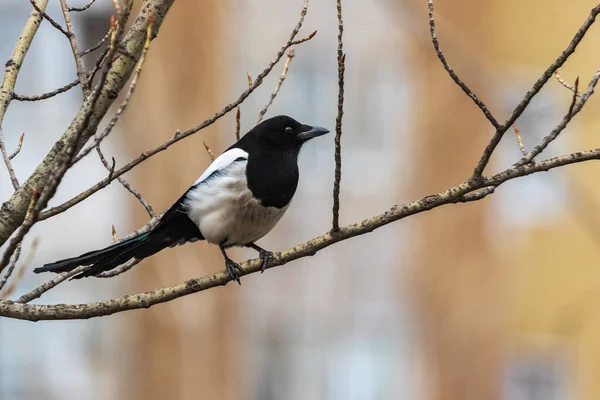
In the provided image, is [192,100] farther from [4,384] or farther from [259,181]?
[259,181]

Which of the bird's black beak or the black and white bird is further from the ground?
the bird's black beak

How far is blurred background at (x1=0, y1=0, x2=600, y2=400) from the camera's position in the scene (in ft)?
28.0

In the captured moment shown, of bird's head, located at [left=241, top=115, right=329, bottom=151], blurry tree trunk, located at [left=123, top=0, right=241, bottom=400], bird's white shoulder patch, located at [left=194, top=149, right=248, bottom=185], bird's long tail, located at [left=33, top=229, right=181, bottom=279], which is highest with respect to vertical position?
blurry tree trunk, located at [left=123, top=0, right=241, bottom=400]

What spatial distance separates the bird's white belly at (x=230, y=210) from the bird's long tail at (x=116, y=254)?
0.12 meters

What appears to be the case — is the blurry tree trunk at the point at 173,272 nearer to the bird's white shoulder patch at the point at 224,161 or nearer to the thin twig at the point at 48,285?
the bird's white shoulder patch at the point at 224,161

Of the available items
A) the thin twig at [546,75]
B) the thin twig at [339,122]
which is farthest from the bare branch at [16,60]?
the thin twig at [546,75]

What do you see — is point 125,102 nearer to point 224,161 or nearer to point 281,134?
point 224,161

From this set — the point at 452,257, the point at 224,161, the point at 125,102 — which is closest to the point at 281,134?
the point at 224,161

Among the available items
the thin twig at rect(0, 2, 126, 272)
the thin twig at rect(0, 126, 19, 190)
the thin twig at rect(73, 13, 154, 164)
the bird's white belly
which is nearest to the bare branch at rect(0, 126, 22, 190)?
the thin twig at rect(0, 126, 19, 190)

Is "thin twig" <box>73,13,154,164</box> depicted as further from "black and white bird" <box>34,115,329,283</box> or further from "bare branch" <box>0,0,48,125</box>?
"black and white bird" <box>34,115,329,283</box>

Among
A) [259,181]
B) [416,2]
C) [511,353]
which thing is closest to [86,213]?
A: [416,2]

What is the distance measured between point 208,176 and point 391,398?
651cm

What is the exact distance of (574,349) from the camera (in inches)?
414

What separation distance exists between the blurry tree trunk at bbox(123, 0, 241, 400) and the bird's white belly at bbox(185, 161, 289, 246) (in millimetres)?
5057
